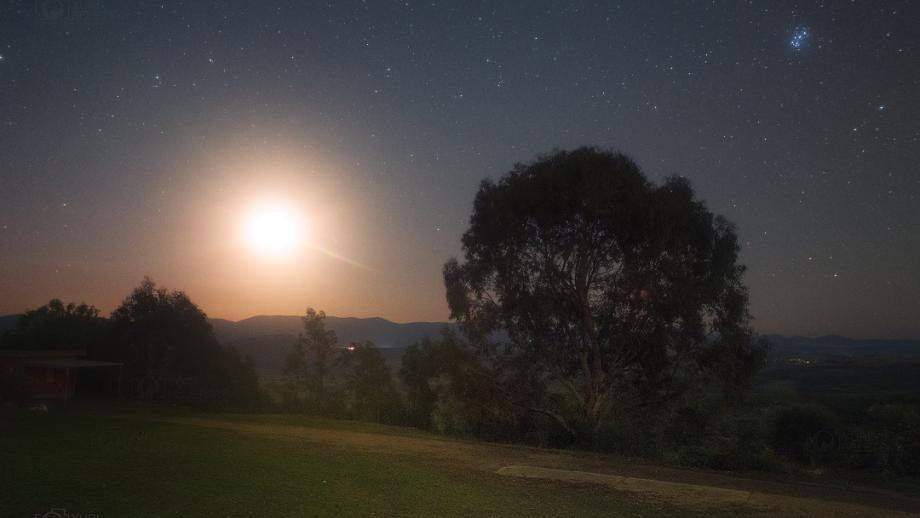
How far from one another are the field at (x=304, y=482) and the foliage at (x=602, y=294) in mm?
8094

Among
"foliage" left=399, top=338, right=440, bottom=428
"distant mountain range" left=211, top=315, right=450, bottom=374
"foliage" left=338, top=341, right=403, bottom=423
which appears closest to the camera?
"foliage" left=399, top=338, right=440, bottom=428

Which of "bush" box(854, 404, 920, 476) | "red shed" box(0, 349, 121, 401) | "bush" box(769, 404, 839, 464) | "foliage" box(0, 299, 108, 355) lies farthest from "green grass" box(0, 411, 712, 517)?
"foliage" box(0, 299, 108, 355)

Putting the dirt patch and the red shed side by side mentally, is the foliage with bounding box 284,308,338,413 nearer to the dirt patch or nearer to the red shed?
the red shed

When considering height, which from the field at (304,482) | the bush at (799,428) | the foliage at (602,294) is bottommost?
the bush at (799,428)

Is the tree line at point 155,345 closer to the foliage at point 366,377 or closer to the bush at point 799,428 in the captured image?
the foliage at point 366,377

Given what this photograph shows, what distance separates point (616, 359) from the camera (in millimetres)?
22484

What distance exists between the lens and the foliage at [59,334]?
36.8 metres

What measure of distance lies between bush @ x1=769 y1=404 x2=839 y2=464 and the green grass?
20515mm

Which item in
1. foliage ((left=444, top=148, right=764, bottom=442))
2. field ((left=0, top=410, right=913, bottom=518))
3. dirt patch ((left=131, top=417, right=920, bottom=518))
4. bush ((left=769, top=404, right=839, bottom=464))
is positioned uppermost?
foliage ((left=444, top=148, right=764, bottom=442))

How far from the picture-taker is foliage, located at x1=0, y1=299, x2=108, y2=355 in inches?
1448

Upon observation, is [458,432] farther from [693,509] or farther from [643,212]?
[693,509]

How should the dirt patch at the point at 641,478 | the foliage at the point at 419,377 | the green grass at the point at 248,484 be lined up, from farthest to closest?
the foliage at the point at 419,377 → the dirt patch at the point at 641,478 → the green grass at the point at 248,484

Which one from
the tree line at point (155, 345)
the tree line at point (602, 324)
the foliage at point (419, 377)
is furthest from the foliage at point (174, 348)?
the tree line at point (602, 324)

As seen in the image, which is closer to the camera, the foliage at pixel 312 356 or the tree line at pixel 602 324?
the tree line at pixel 602 324
